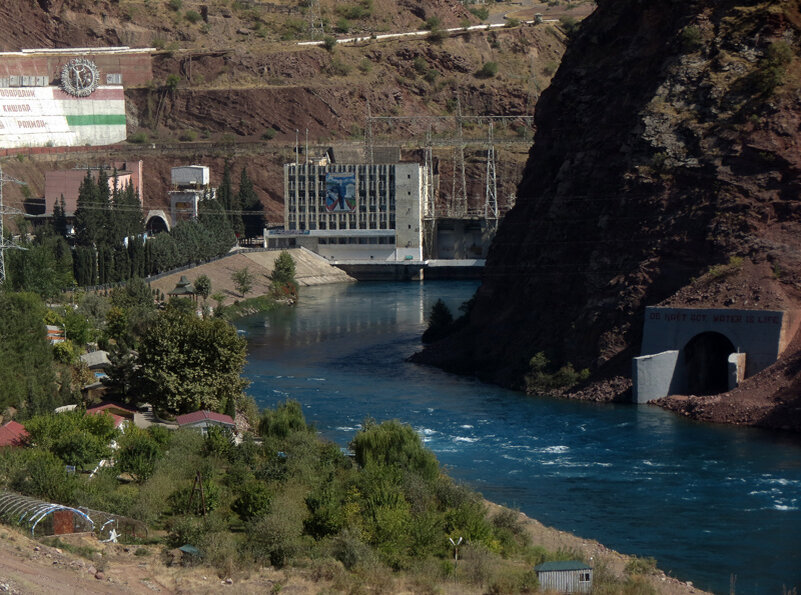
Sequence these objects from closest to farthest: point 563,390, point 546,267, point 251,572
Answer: point 251,572 < point 563,390 < point 546,267

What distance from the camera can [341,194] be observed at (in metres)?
132

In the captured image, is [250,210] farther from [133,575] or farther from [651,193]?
[133,575]

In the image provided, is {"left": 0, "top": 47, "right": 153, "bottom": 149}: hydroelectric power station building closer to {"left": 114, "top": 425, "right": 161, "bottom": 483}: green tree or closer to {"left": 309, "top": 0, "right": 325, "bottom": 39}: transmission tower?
{"left": 309, "top": 0, "right": 325, "bottom": 39}: transmission tower

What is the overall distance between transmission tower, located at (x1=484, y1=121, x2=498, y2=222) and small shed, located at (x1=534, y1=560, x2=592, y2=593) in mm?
101902

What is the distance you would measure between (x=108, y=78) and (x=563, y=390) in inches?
4521

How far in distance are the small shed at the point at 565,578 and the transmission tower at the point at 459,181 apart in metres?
108

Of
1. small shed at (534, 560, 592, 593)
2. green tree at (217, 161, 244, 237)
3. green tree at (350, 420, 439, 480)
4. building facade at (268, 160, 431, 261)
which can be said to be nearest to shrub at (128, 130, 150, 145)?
green tree at (217, 161, 244, 237)

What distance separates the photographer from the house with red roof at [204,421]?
165 feet

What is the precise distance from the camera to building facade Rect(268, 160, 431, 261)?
13138 cm

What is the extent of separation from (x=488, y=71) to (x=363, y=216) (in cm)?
5601

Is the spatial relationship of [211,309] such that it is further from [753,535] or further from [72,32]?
[72,32]

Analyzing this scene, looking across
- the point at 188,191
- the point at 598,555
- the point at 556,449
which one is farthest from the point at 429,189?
the point at 598,555

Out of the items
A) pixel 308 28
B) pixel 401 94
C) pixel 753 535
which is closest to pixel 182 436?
pixel 753 535

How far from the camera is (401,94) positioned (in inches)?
6939
